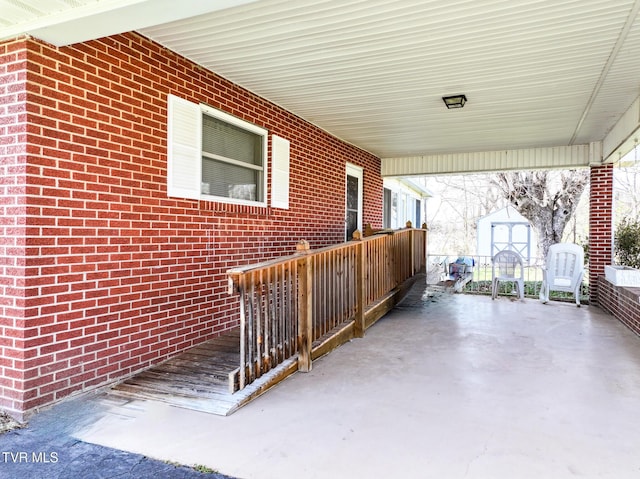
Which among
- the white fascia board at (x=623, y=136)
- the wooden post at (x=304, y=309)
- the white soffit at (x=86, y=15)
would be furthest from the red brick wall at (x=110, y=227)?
the white fascia board at (x=623, y=136)

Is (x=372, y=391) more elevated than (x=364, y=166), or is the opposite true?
(x=364, y=166)

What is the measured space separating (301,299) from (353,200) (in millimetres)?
4869

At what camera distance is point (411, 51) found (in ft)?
12.5

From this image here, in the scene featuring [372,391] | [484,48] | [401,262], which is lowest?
[372,391]

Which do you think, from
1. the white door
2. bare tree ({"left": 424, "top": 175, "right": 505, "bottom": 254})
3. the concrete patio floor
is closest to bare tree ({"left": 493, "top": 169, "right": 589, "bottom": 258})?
the white door

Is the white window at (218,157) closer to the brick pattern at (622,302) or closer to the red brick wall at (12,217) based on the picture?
the red brick wall at (12,217)

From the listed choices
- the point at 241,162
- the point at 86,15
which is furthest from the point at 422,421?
the point at 241,162

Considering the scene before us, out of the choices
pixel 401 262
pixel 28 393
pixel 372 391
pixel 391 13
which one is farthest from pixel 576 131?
pixel 28 393

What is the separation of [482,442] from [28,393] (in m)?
2.87

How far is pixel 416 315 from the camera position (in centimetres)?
644

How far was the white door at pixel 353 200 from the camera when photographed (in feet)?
26.5

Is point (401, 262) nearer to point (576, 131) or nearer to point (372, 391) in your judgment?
point (576, 131)

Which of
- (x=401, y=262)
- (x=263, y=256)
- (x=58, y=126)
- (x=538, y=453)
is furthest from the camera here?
(x=401, y=262)

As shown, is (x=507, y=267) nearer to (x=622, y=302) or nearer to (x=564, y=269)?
(x=564, y=269)
